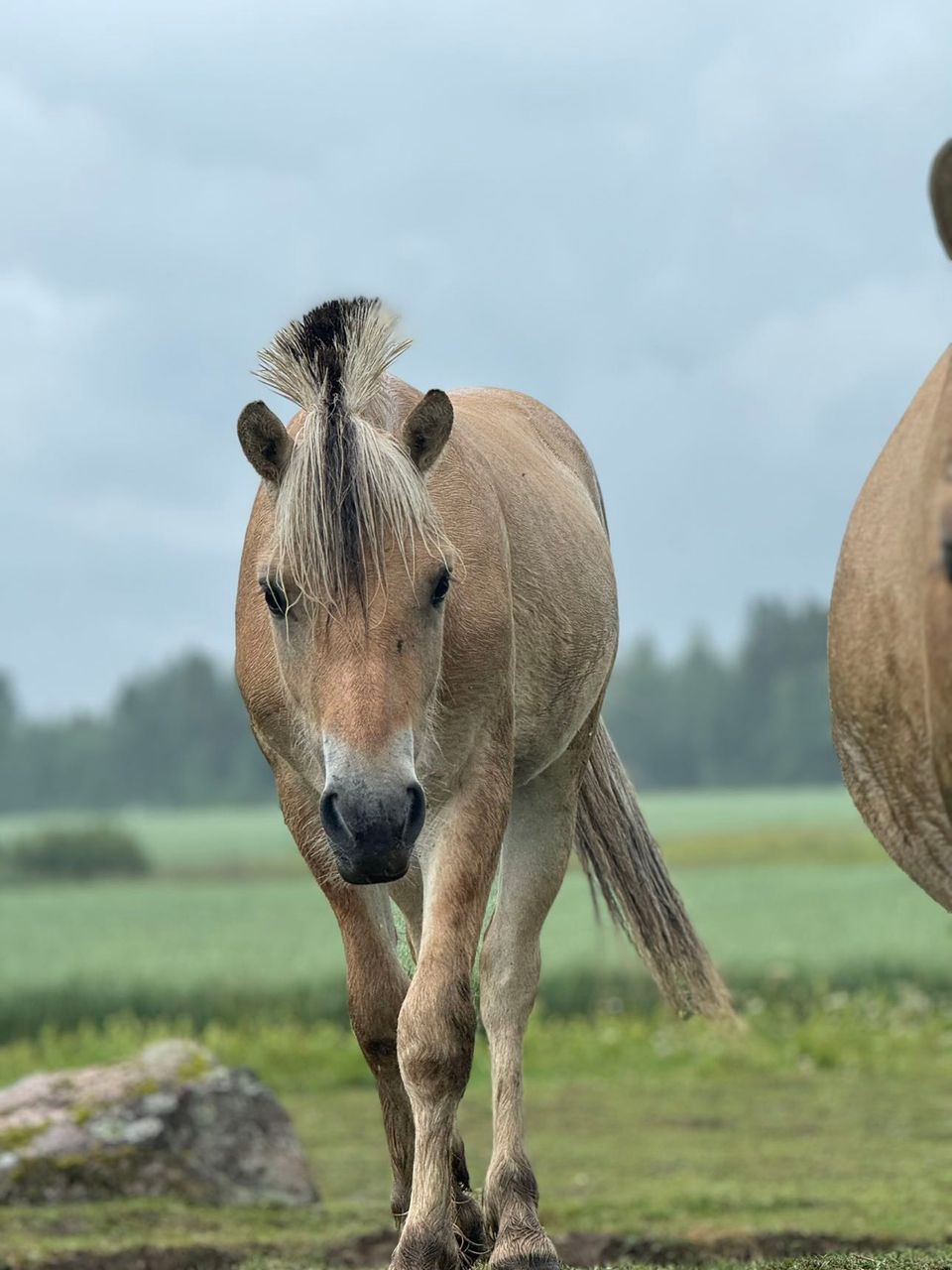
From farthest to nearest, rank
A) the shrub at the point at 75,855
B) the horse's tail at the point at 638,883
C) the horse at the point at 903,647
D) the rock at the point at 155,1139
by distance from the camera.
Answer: the shrub at the point at 75,855
the rock at the point at 155,1139
the horse's tail at the point at 638,883
the horse at the point at 903,647

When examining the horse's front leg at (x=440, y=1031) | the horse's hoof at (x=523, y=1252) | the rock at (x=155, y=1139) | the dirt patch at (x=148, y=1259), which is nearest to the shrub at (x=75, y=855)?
the rock at (x=155, y=1139)

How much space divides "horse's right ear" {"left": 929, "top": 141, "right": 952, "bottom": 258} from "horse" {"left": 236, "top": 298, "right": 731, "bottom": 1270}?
66.9 inches

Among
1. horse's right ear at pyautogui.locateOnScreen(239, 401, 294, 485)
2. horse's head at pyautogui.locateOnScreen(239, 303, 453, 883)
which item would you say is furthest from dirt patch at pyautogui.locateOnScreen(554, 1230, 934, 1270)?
horse's right ear at pyautogui.locateOnScreen(239, 401, 294, 485)

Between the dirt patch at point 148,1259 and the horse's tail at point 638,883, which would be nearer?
the horse's tail at point 638,883

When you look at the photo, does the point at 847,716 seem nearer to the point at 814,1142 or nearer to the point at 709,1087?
the point at 814,1142

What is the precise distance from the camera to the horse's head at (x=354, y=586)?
4.41 meters

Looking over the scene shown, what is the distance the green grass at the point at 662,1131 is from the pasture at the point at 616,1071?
0.03m

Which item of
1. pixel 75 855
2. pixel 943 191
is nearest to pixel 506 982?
pixel 943 191

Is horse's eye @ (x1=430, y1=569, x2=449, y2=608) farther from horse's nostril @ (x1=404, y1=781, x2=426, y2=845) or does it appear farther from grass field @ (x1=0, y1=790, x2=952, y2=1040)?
grass field @ (x1=0, y1=790, x2=952, y2=1040)

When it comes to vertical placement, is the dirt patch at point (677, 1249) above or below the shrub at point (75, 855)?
below

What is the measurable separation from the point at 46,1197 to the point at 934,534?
6.82 meters

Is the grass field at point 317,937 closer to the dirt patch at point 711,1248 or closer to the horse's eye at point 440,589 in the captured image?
the dirt patch at point 711,1248

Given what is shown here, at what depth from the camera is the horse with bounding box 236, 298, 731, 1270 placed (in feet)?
15.2

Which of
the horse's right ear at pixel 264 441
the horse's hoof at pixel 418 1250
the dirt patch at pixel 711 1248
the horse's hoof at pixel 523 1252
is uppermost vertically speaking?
the horse's right ear at pixel 264 441
